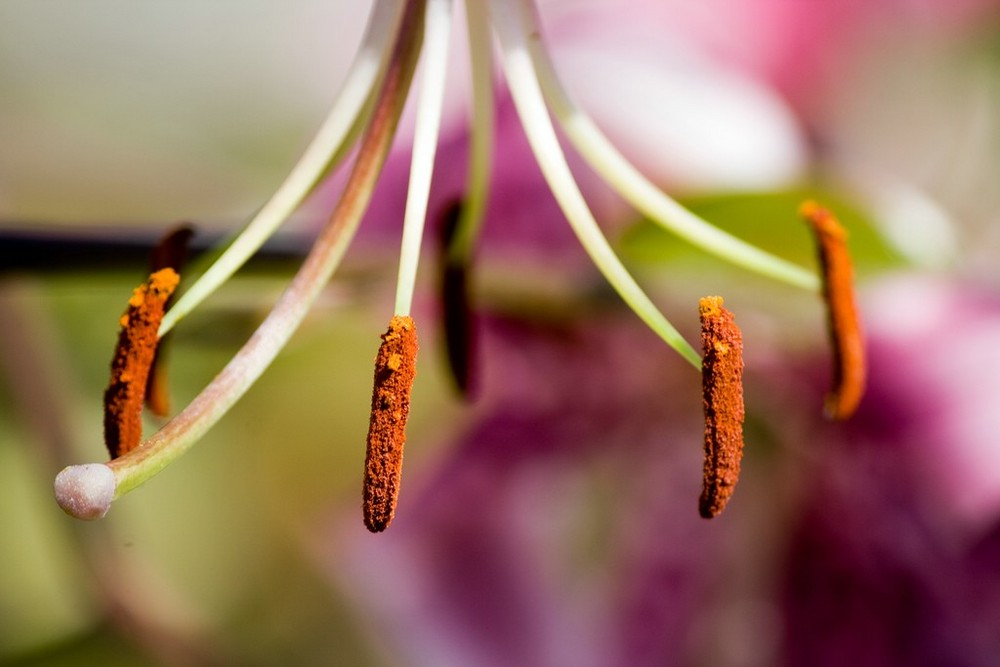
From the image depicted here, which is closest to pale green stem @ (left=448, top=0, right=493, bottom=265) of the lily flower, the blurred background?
the lily flower

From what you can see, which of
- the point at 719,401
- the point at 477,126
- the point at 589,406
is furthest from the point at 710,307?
the point at 589,406

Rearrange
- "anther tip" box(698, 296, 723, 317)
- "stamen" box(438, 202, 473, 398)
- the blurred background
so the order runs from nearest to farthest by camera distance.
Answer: "anther tip" box(698, 296, 723, 317) → "stamen" box(438, 202, 473, 398) → the blurred background

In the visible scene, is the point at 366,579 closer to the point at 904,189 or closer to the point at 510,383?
the point at 510,383

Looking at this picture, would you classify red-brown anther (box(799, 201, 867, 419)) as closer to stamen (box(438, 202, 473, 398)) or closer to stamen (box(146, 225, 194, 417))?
stamen (box(438, 202, 473, 398))

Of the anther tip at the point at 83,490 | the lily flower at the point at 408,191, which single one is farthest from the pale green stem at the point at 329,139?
the anther tip at the point at 83,490

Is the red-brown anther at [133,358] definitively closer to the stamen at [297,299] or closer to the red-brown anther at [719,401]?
the stamen at [297,299]
